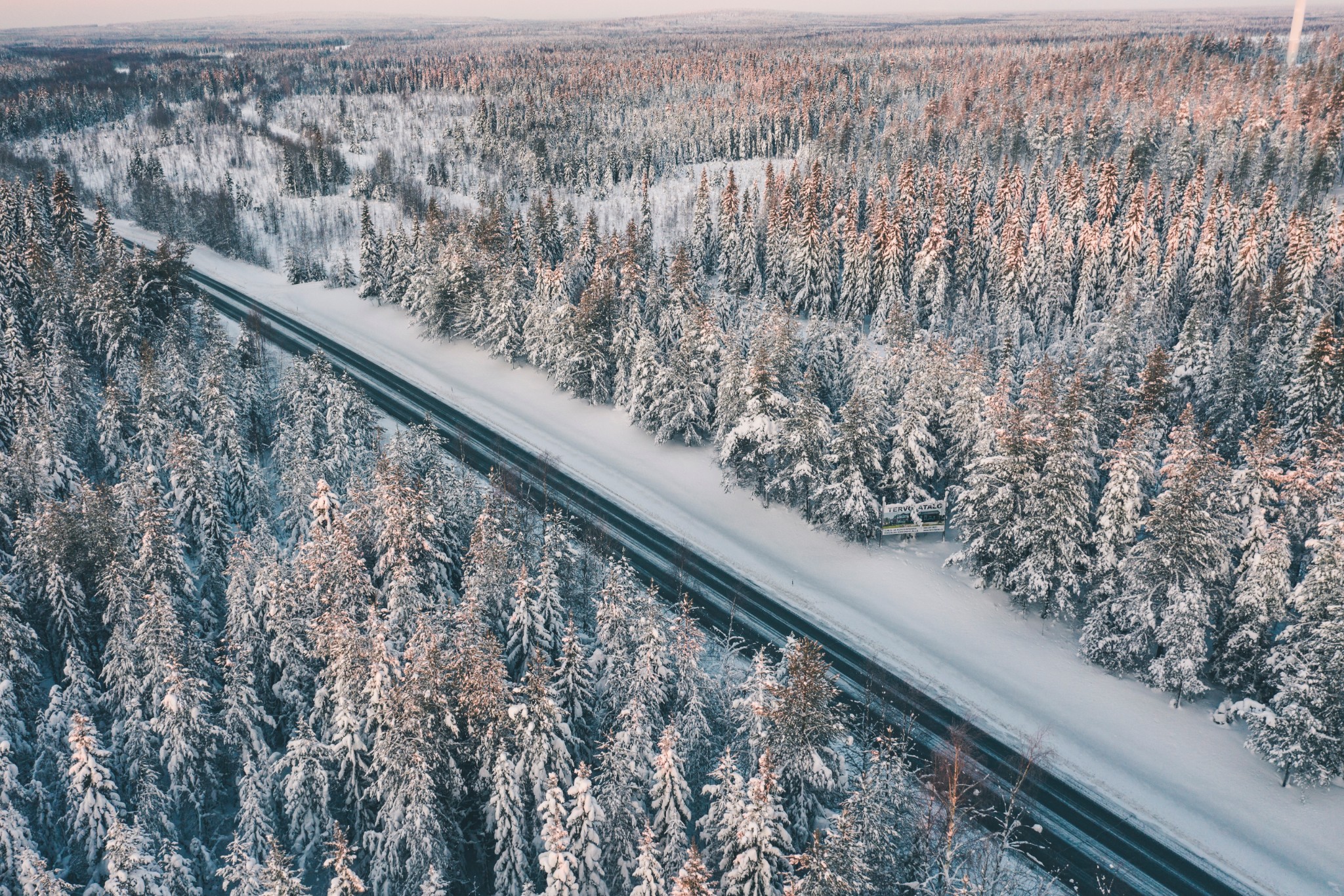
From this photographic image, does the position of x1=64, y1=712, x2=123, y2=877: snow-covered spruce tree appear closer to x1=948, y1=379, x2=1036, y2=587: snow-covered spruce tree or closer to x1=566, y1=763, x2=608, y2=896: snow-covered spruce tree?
x1=566, y1=763, x2=608, y2=896: snow-covered spruce tree

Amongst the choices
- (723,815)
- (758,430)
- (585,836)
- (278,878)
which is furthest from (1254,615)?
(278,878)

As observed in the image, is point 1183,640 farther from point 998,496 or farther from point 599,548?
point 599,548

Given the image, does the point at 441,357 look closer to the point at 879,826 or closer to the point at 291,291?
the point at 291,291

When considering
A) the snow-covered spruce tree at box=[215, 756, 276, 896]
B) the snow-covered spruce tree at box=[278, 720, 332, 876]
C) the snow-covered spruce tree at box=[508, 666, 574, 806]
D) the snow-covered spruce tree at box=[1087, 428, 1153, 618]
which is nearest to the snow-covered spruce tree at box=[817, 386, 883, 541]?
the snow-covered spruce tree at box=[1087, 428, 1153, 618]

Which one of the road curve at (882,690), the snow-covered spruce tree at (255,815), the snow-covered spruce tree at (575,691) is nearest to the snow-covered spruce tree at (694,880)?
the snow-covered spruce tree at (575,691)

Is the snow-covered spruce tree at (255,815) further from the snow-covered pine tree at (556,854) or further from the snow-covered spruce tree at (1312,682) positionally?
the snow-covered spruce tree at (1312,682)

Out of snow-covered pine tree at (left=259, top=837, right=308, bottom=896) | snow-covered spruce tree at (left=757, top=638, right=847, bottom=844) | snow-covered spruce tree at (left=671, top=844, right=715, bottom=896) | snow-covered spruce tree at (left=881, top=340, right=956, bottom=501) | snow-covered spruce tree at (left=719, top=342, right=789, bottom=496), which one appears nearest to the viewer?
snow-covered spruce tree at (left=671, top=844, right=715, bottom=896)
